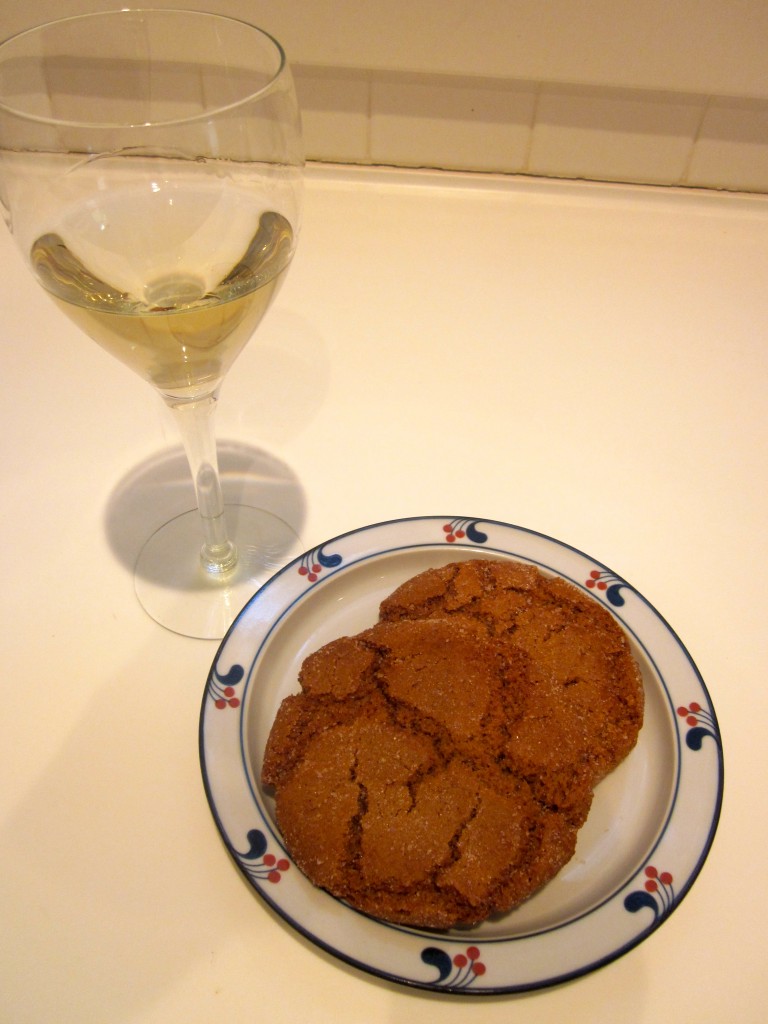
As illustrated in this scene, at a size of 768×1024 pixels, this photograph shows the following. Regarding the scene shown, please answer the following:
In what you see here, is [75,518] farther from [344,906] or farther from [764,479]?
[764,479]

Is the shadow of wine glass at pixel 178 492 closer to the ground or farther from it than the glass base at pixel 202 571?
farther from it

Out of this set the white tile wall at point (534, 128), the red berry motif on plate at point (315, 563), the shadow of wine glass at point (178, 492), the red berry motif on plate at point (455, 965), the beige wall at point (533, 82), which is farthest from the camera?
the white tile wall at point (534, 128)

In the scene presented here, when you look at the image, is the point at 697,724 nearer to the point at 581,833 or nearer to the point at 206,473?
the point at 581,833

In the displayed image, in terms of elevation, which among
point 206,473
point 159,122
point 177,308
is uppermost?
point 159,122

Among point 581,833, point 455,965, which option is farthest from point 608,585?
point 455,965

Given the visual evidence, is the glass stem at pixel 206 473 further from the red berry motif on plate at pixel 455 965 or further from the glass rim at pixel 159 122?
the red berry motif on plate at pixel 455 965

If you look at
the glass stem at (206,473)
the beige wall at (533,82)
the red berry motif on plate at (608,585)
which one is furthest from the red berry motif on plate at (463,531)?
the beige wall at (533,82)
